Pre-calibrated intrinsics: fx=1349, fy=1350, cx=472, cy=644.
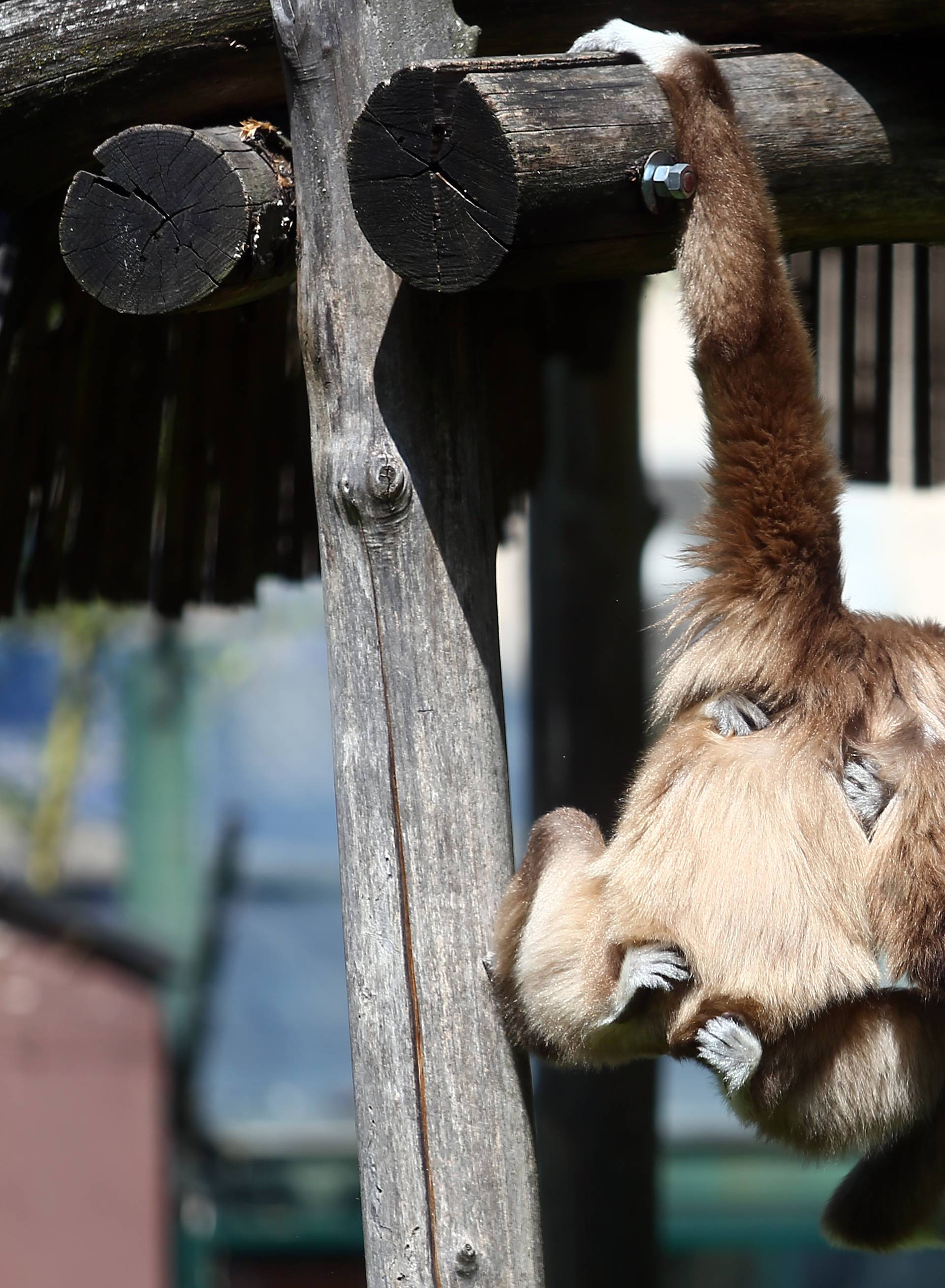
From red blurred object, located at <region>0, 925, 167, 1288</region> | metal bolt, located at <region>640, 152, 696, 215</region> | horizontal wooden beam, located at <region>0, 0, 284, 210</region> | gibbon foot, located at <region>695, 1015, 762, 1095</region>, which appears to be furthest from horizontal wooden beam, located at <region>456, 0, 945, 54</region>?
red blurred object, located at <region>0, 925, 167, 1288</region>

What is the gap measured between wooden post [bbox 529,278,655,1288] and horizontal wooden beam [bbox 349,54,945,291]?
2.26 meters

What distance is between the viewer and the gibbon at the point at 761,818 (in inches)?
100

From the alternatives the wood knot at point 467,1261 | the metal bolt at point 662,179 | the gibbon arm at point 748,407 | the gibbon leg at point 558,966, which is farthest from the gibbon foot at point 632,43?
the wood knot at point 467,1261

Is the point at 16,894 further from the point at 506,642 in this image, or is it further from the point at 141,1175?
the point at 506,642

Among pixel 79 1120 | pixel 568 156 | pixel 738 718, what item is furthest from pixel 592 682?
pixel 79 1120

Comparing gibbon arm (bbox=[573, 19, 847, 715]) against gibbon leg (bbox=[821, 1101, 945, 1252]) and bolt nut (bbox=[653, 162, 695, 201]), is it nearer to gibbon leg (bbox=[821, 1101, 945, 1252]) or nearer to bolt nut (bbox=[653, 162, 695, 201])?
bolt nut (bbox=[653, 162, 695, 201])

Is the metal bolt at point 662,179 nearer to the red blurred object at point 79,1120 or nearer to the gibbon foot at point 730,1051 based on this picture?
the gibbon foot at point 730,1051

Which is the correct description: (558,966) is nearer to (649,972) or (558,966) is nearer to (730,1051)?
(649,972)

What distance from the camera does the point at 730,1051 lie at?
250 centimetres

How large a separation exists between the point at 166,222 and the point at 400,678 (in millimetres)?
1067

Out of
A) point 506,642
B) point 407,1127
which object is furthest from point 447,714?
point 506,642

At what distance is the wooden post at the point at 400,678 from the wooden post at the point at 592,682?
2.47 metres

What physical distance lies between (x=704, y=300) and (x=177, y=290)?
3.56 feet

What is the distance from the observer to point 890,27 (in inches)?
116
